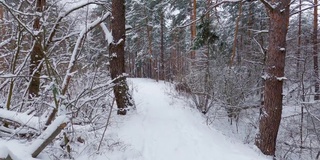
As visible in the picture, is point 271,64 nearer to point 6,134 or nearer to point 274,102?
point 274,102

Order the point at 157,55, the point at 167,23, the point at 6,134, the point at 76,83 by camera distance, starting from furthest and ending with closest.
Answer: the point at 157,55 → the point at 167,23 → the point at 76,83 → the point at 6,134

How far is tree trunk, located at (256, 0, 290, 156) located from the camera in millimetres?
4414

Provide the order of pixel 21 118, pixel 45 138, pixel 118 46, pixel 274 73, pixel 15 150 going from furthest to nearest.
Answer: pixel 118 46 < pixel 274 73 < pixel 21 118 < pixel 45 138 < pixel 15 150

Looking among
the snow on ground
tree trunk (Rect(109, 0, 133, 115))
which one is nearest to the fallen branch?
the snow on ground

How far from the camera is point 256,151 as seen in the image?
4.68m

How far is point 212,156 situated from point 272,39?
259cm

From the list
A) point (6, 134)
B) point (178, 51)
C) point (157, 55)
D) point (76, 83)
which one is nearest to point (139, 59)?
point (157, 55)

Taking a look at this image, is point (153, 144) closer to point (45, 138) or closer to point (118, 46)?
point (45, 138)

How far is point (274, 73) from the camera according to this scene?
4.53m

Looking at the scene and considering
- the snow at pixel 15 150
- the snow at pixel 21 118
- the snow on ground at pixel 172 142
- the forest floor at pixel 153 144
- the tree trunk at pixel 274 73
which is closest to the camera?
the snow at pixel 15 150

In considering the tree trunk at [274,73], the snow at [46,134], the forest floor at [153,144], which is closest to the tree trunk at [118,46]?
the forest floor at [153,144]

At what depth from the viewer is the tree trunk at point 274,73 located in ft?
14.5

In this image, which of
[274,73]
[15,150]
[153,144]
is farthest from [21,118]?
[274,73]

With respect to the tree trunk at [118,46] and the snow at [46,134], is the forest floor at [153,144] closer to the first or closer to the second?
the snow at [46,134]
